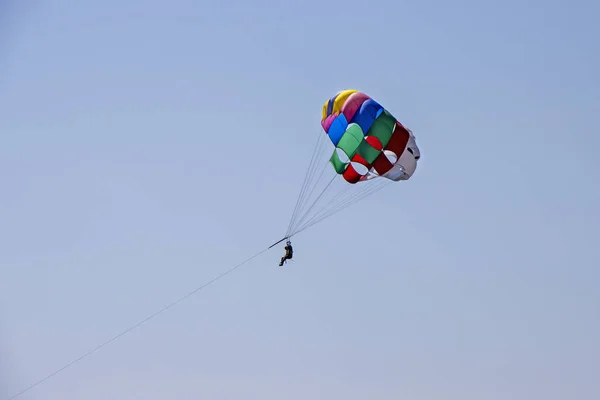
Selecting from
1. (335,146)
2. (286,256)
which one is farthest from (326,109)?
(286,256)

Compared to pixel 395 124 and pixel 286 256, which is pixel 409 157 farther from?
pixel 286 256

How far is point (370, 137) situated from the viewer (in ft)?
233

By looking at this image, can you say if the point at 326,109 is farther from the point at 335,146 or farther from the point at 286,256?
the point at 286,256

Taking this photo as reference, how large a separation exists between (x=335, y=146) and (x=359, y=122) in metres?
1.65

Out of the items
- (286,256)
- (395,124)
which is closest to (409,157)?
(395,124)

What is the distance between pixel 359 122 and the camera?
7088 cm

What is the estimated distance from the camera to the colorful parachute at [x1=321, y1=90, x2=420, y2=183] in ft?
232

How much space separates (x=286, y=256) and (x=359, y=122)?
5844 mm

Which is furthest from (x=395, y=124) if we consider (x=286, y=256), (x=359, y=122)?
(x=286, y=256)

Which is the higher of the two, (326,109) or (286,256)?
(326,109)

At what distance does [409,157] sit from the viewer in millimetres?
71062

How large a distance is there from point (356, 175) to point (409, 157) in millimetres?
2309

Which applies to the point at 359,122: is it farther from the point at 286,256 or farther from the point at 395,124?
the point at 286,256

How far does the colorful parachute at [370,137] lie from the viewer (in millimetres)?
70750
